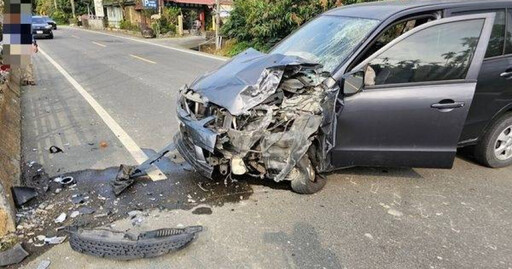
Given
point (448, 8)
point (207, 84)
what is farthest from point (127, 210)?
point (448, 8)

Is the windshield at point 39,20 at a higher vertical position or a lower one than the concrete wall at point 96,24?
lower

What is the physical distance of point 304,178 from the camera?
3.85 metres

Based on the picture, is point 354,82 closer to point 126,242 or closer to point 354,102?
point 354,102

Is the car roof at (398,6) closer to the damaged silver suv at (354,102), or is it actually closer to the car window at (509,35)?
the damaged silver suv at (354,102)

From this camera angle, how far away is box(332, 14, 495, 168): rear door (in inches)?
145

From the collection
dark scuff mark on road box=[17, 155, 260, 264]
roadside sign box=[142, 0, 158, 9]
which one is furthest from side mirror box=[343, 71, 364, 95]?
roadside sign box=[142, 0, 158, 9]

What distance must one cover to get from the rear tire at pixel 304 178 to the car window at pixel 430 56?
1.01m

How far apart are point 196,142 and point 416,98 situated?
2.15 m

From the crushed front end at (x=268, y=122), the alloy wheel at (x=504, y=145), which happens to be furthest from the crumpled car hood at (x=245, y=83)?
the alloy wheel at (x=504, y=145)

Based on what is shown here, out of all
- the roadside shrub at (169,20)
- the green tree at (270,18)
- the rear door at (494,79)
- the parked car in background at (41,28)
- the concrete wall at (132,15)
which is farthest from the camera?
the concrete wall at (132,15)

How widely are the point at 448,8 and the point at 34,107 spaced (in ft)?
24.1

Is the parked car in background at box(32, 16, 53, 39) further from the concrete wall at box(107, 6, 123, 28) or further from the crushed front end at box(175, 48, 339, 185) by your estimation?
the crushed front end at box(175, 48, 339, 185)

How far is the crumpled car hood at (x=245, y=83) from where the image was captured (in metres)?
3.52

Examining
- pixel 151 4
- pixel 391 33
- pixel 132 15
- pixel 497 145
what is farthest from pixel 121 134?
pixel 132 15
